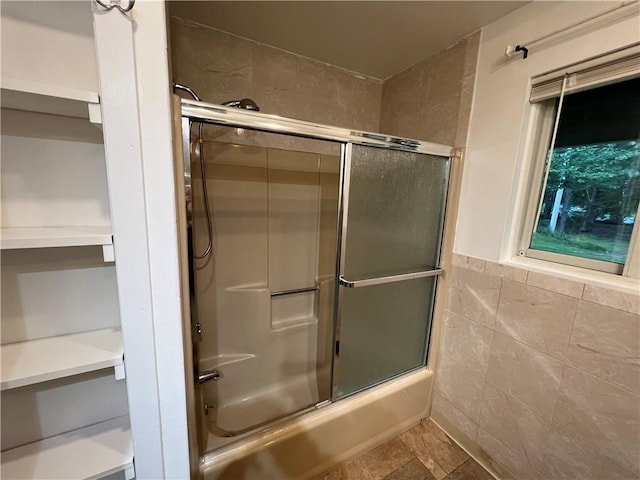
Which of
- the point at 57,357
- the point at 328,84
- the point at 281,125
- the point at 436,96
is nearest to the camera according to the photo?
the point at 57,357

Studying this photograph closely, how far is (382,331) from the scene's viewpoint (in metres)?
1.54

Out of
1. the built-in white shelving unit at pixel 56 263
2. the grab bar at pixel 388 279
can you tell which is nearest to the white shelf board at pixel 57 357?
the built-in white shelving unit at pixel 56 263

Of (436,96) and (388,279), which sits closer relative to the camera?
(388,279)

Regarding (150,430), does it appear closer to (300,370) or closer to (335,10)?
(300,370)

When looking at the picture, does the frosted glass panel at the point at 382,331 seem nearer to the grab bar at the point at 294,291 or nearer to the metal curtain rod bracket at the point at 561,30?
the grab bar at the point at 294,291

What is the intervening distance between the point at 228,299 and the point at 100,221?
100cm

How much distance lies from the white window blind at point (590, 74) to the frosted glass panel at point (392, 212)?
18.6 inches

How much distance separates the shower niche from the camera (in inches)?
50.3

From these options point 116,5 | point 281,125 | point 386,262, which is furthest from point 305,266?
point 116,5

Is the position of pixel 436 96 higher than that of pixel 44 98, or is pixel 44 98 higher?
pixel 436 96

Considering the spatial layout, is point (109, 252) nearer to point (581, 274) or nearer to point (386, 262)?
Result: point (386, 262)

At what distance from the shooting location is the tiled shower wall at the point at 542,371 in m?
0.93

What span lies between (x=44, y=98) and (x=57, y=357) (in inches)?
24.1

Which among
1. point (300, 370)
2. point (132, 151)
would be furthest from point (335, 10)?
point (300, 370)
